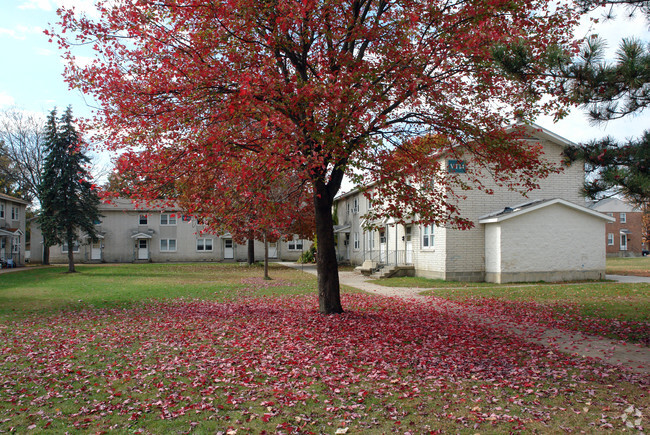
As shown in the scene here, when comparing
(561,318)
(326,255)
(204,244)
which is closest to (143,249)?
(204,244)

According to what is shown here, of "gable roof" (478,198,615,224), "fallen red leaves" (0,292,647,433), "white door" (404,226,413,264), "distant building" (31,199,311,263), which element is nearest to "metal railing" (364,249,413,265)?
"white door" (404,226,413,264)

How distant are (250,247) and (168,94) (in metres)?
32.3

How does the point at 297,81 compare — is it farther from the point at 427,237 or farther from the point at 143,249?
the point at 143,249

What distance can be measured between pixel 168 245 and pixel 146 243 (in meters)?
2.21

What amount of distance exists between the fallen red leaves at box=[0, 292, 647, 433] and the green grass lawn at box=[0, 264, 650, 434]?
25mm

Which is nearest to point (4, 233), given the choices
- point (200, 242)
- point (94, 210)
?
point (94, 210)

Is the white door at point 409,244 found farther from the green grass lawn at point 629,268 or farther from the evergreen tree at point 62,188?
the evergreen tree at point 62,188

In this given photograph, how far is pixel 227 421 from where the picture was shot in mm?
5160

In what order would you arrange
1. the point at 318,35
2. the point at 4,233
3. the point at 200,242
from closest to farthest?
the point at 318,35 < the point at 4,233 < the point at 200,242

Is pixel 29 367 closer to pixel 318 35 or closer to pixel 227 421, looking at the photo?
pixel 227 421

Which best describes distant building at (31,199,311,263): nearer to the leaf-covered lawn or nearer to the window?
the window

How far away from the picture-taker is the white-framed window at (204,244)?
50500 mm

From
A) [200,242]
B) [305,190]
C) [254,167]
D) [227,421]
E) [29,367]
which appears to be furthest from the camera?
[200,242]

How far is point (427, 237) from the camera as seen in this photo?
23484mm
